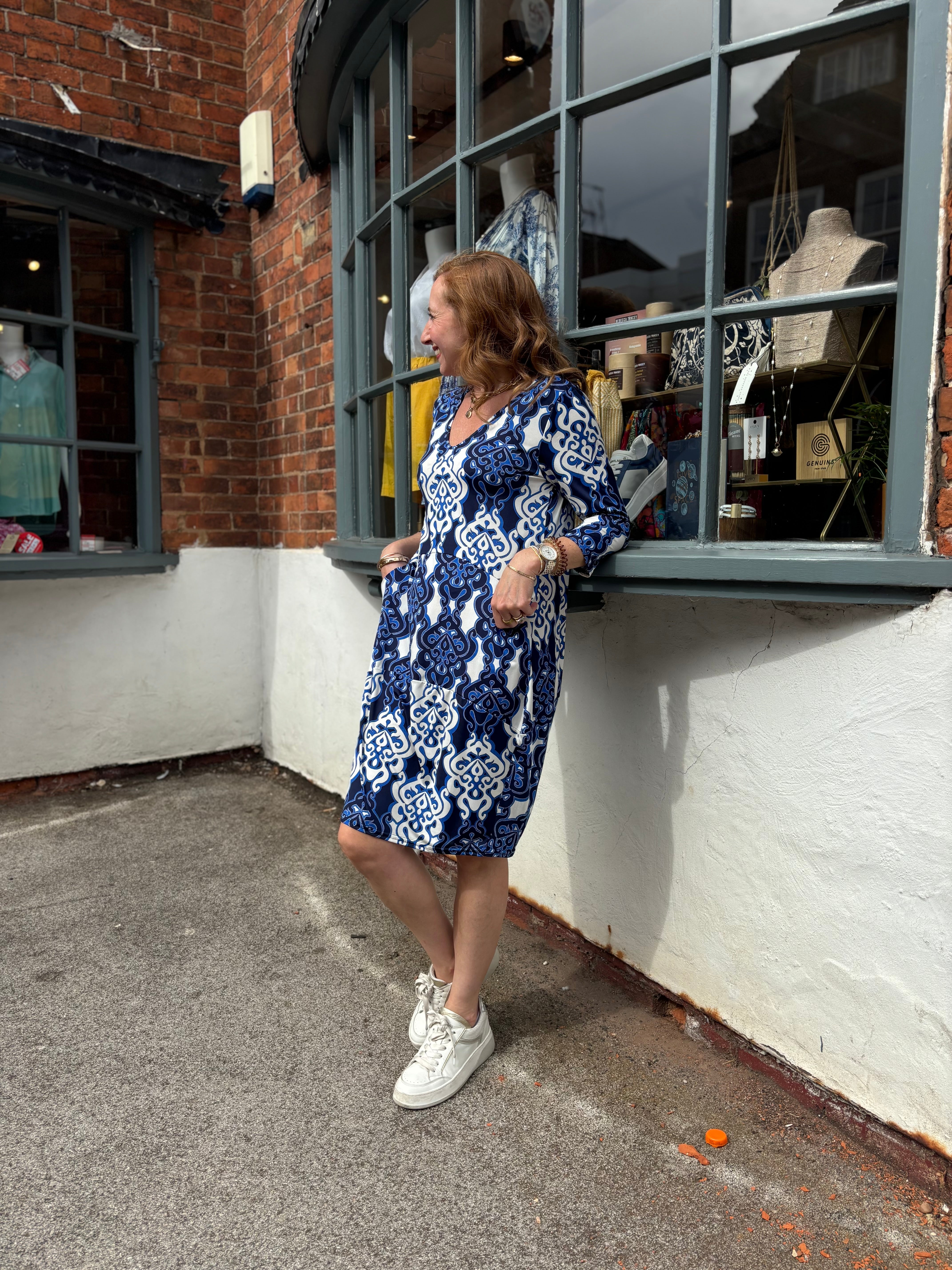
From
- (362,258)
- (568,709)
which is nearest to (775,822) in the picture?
(568,709)

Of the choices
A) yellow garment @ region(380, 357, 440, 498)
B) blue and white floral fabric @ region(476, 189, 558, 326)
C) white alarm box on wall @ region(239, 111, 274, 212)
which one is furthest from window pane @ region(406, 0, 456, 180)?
white alarm box on wall @ region(239, 111, 274, 212)

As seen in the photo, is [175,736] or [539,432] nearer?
[539,432]

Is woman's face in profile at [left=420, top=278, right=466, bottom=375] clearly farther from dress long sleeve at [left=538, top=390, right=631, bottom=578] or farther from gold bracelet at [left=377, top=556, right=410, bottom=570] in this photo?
gold bracelet at [left=377, top=556, right=410, bottom=570]

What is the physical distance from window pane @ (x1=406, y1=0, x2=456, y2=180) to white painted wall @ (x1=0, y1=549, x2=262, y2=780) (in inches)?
97.6

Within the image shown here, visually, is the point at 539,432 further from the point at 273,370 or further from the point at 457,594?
the point at 273,370

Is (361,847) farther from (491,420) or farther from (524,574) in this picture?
(491,420)

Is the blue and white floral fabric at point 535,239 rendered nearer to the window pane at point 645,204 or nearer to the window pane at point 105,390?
the window pane at point 645,204

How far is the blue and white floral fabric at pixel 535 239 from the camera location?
2.64 m

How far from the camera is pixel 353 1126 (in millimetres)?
2113

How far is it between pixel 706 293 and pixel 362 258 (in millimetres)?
1979

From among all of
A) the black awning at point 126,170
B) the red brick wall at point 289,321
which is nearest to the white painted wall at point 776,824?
the red brick wall at point 289,321

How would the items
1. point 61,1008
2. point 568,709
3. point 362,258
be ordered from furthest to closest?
1. point 362,258
2. point 568,709
3. point 61,1008

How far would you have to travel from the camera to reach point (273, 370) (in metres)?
4.81

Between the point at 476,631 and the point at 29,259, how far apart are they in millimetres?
3471
